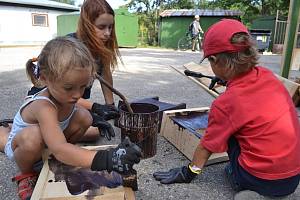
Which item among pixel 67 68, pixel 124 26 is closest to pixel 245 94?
pixel 67 68

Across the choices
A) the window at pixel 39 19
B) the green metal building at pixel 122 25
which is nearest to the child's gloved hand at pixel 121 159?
the green metal building at pixel 122 25

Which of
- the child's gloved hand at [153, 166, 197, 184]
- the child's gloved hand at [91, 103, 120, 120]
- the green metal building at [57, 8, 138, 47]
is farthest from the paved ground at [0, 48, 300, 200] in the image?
the green metal building at [57, 8, 138, 47]

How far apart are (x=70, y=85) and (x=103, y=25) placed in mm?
1211

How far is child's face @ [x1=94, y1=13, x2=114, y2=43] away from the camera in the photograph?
107 inches

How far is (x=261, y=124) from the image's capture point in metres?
1.72

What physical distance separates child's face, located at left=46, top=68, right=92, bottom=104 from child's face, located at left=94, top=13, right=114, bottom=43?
1.08m

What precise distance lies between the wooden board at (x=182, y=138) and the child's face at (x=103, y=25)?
2.74 ft

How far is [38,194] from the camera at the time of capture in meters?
1.61

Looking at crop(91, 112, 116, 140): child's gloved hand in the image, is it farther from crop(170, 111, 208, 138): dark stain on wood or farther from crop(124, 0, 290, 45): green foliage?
crop(124, 0, 290, 45): green foliage

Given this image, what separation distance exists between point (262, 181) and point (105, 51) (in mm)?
1735

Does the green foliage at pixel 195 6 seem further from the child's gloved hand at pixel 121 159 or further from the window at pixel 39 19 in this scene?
the child's gloved hand at pixel 121 159

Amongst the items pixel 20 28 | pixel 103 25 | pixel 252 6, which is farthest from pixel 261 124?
pixel 252 6

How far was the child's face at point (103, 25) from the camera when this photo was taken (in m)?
2.72

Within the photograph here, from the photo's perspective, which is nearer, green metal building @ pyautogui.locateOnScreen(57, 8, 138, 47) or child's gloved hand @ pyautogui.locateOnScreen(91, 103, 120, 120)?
child's gloved hand @ pyautogui.locateOnScreen(91, 103, 120, 120)
